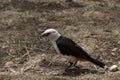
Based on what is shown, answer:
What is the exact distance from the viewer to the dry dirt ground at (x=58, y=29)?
7.56 metres

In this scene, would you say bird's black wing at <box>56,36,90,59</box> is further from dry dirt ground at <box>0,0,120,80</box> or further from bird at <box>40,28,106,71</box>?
dry dirt ground at <box>0,0,120,80</box>

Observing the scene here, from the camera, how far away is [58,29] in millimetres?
9734

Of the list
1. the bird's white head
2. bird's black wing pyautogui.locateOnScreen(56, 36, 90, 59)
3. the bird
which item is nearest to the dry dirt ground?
the bird

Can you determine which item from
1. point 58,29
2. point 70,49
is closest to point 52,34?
point 70,49

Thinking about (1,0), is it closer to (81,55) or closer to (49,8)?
(49,8)

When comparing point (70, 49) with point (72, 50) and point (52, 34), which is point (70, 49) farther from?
point (52, 34)

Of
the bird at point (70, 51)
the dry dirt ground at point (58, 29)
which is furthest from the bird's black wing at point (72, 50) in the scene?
the dry dirt ground at point (58, 29)

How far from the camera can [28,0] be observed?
11578 millimetres

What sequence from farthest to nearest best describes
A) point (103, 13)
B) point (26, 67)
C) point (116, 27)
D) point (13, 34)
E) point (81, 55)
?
point (103, 13) < point (116, 27) < point (13, 34) < point (26, 67) < point (81, 55)

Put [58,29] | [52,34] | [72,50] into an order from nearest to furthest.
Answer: [72,50] < [52,34] < [58,29]

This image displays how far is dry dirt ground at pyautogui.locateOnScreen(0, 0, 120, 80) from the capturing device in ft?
24.8

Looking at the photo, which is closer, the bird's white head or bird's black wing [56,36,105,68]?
bird's black wing [56,36,105,68]

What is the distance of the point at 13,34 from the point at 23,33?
0.22m

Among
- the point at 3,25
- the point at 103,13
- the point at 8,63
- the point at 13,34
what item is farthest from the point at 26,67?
the point at 103,13
